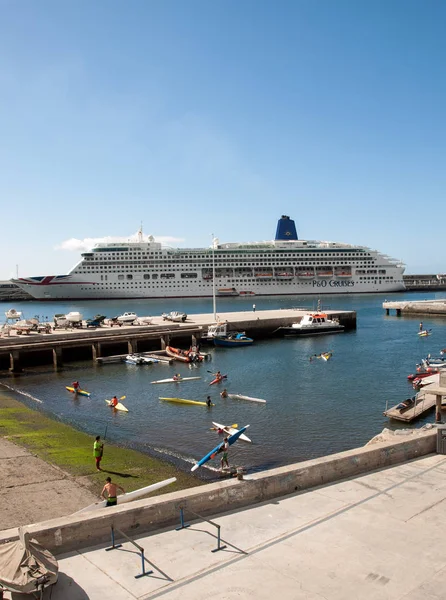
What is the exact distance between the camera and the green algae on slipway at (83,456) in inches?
579

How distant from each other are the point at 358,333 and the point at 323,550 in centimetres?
4917

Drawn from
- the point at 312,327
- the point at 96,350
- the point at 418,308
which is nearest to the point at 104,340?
the point at 96,350

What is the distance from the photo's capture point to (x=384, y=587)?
6.55 metres

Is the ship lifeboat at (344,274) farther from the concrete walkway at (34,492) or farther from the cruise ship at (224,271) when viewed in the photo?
the concrete walkway at (34,492)

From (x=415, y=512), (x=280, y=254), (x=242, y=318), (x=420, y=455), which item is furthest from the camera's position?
(x=280, y=254)

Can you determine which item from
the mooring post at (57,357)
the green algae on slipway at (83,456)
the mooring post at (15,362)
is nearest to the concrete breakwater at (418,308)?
the mooring post at (57,357)

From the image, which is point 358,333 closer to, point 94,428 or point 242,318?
point 242,318

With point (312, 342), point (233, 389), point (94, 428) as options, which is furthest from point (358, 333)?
point (94, 428)

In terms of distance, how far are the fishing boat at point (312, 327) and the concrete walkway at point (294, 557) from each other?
41.8m

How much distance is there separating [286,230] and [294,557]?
395ft

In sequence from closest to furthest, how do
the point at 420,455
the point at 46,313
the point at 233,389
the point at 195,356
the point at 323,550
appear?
the point at 323,550, the point at 420,455, the point at 233,389, the point at 195,356, the point at 46,313

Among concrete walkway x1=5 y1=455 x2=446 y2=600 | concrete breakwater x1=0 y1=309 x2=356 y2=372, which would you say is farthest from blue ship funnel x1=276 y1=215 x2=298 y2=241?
concrete walkway x1=5 y1=455 x2=446 y2=600

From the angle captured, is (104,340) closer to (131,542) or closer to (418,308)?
(131,542)

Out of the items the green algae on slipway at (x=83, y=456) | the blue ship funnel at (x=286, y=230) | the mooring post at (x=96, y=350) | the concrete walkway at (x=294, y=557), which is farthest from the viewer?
the blue ship funnel at (x=286, y=230)
